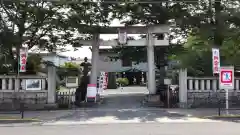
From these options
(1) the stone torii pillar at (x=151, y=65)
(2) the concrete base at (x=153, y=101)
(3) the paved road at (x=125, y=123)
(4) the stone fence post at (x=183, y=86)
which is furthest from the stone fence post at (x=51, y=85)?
(4) the stone fence post at (x=183, y=86)

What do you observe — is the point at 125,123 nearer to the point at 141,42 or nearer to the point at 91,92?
the point at 91,92

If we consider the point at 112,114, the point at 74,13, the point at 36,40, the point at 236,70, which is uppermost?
the point at 74,13

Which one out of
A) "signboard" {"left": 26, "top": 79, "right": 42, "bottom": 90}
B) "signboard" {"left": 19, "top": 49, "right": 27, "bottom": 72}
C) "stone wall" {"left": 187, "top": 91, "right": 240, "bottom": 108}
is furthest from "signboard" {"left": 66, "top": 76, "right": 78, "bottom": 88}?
"stone wall" {"left": 187, "top": 91, "right": 240, "bottom": 108}

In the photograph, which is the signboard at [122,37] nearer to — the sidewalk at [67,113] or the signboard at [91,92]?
the signboard at [91,92]

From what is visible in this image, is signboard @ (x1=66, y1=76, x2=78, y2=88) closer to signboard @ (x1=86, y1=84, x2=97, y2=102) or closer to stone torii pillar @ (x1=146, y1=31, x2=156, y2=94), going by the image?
signboard @ (x1=86, y1=84, x2=97, y2=102)

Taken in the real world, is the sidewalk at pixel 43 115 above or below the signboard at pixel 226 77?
below

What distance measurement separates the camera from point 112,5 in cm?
2459

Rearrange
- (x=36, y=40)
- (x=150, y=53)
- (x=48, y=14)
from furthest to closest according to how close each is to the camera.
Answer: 1. (x=150, y=53)
2. (x=36, y=40)
3. (x=48, y=14)

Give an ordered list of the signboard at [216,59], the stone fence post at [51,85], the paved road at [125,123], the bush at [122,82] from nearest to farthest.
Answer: the paved road at [125,123] → the signboard at [216,59] → the stone fence post at [51,85] → the bush at [122,82]

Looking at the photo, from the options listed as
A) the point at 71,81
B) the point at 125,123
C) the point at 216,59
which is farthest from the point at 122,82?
the point at 125,123

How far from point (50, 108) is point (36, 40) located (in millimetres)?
4372

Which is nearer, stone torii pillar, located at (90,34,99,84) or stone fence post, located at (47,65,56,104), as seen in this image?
stone fence post, located at (47,65,56,104)

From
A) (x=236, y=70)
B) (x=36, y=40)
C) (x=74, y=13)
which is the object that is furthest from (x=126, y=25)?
(x=236, y=70)

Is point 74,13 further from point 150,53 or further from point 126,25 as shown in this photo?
point 150,53
